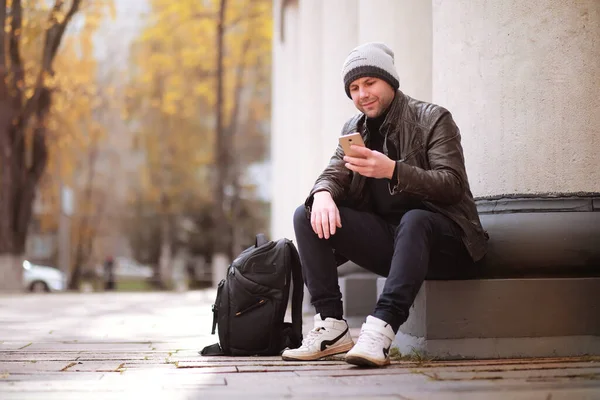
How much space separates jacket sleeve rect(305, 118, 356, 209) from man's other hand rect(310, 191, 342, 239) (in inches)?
4.0

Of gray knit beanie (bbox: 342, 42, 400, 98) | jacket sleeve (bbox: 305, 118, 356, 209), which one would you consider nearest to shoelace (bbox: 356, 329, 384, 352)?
jacket sleeve (bbox: 305, 118, 356, 209)

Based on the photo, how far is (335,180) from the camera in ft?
15.3

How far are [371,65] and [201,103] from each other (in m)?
27.7

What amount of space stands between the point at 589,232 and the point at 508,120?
0.71 meters

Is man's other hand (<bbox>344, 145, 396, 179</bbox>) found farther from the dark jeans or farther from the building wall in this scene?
the building wall

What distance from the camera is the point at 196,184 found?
33031 millimetres

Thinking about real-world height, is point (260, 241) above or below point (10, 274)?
above

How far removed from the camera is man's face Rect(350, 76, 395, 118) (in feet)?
15.0

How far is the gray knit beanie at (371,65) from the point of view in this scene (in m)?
4.54

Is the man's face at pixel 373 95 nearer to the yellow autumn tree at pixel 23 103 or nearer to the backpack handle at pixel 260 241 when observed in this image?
the backpack handle at pixel 260 241

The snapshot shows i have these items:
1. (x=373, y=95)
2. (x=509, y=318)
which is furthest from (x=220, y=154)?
(x=509, y=318)

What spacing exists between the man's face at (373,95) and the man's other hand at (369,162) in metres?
0.53

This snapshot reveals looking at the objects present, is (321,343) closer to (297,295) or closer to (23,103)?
(297,295)

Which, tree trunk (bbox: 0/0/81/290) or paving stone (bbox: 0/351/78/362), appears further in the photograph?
tree trunk (bbox: 0/0/81/290)
